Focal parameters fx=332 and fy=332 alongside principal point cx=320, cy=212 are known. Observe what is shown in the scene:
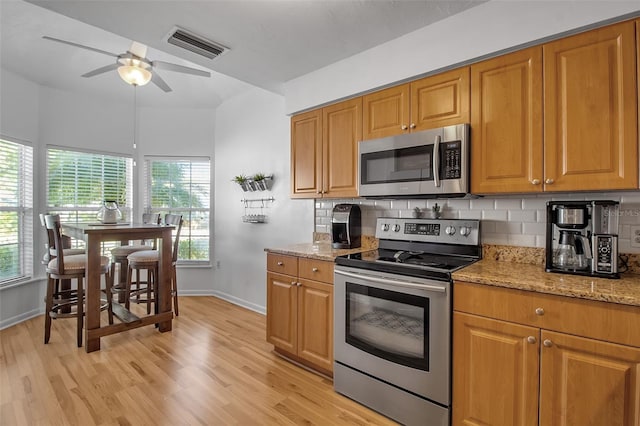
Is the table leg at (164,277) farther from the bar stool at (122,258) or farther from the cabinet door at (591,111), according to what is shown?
the cabinet door at (591,111)

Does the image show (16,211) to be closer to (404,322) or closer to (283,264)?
(283,264)

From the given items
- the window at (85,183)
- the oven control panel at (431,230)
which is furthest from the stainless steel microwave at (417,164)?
the window at (85,183)

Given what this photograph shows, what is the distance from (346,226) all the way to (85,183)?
12.3 feet

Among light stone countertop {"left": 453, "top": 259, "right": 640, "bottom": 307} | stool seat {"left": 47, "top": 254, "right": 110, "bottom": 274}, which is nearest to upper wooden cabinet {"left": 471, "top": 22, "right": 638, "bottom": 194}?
light stone countertop {"left": 453, "top": 259, "right": 640, "bottom": 307}

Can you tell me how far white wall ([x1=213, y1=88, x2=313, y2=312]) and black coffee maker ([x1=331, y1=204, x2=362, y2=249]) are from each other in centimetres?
63

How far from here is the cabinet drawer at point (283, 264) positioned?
2609mm

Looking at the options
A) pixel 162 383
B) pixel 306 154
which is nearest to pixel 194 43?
pixel 306 154

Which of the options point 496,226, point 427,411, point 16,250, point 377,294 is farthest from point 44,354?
point 496,226

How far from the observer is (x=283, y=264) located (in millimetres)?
2697

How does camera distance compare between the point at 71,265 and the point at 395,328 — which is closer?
the point at 395,328

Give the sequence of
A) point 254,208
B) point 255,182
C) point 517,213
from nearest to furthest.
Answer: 1. point 517,213
2. point 255,182
3. point 254,208

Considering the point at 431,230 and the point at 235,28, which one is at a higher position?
the point at 235,28

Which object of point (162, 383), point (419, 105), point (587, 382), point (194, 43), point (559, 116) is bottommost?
point (162, 383)

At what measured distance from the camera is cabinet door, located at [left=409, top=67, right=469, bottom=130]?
2043mm
